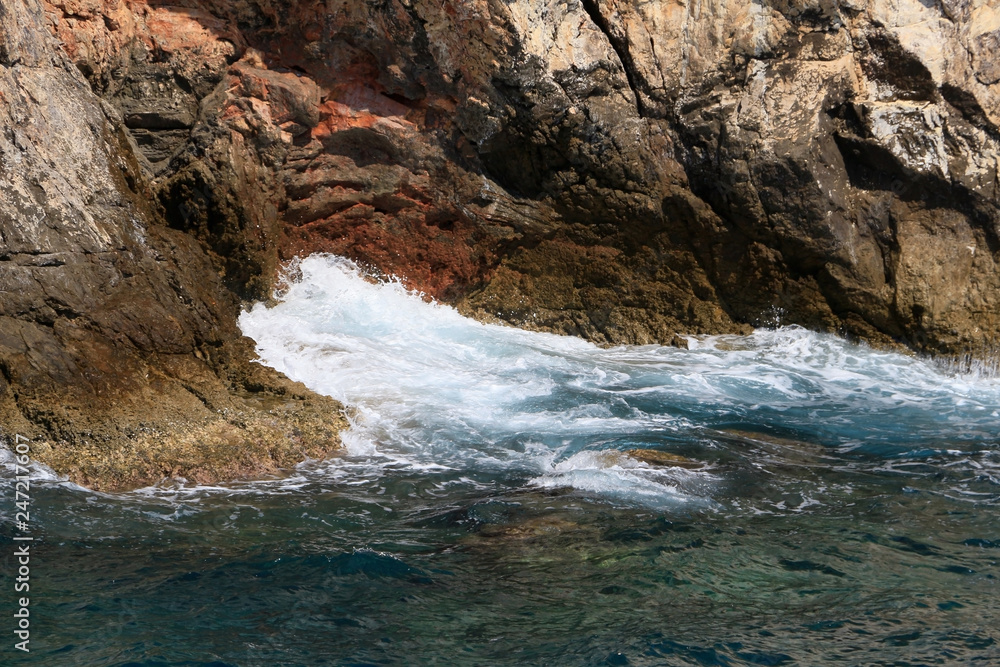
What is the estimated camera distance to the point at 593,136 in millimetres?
8703

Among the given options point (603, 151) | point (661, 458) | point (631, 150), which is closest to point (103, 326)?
point (661, 458)

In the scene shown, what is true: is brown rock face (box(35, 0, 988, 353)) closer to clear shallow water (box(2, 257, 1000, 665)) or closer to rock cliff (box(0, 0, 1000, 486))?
rock cliff (box(0, 0, 1000, 486))

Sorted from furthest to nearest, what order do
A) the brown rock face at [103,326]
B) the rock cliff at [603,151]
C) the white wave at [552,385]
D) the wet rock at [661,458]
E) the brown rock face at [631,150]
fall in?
1. the brown rock face at [631,150]
2. the rock cliff at [603,151]
3. the white wave at [552,385]
4. the wet rock at [661,458]
5. the brown rock face at [103,326]

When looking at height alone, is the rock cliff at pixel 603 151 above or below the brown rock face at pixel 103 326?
above

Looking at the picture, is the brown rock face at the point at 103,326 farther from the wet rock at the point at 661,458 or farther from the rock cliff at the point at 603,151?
the wet rock at the point at 661,458

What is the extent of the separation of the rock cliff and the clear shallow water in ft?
4.54

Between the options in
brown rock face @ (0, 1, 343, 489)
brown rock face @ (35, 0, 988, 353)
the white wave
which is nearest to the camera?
brown rock face @ (0, 1, 343, 489)

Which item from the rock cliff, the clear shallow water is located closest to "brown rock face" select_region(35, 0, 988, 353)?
the rock cliff

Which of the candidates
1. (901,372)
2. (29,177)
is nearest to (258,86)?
(29,177)

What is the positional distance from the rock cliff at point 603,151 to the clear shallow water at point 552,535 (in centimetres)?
138

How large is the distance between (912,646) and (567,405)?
350 cm

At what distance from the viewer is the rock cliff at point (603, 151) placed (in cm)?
813

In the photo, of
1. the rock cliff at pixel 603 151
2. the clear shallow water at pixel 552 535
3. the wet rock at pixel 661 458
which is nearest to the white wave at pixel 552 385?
the clear shallow water at pixel 552 535

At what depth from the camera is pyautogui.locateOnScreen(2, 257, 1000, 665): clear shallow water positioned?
3545 mm
